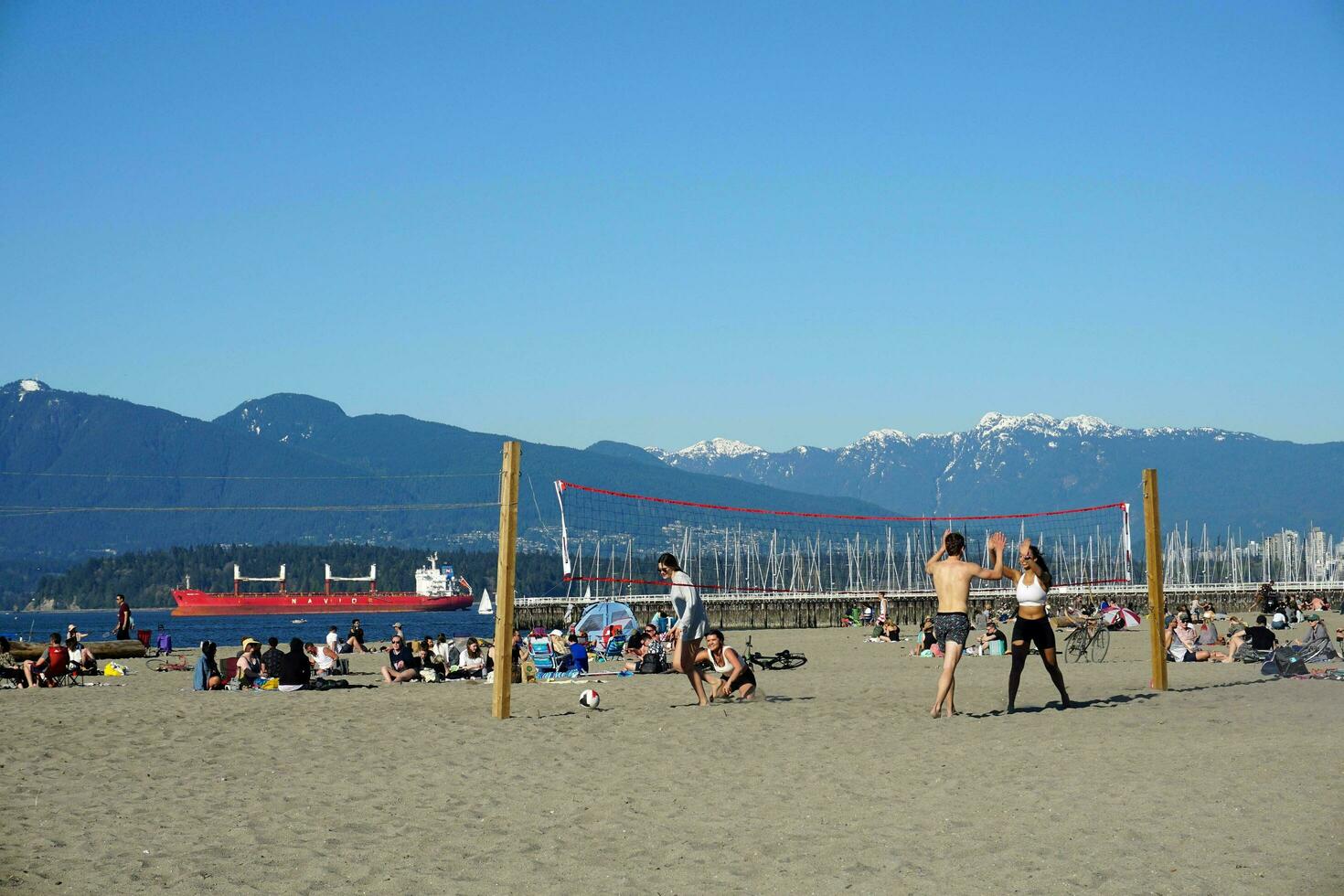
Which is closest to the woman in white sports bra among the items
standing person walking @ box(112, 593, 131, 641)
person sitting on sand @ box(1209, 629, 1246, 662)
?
person sitting on sand @ box(1209, 629, 1246, 662)

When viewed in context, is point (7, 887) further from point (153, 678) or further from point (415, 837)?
point (153, 678)

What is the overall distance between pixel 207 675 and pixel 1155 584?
388 inches

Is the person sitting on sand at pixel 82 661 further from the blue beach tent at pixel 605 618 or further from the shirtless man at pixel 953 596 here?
the blue beach tent at pixel 605 618

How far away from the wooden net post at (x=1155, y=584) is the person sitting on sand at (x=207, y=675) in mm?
9555

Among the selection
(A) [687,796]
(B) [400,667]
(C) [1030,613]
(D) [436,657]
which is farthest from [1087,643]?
(A) [687,796]

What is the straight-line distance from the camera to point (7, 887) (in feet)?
17.2

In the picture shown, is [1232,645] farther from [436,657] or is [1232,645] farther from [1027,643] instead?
[436,657]

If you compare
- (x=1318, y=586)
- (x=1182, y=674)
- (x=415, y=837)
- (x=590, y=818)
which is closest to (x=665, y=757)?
(x=590, y=818)

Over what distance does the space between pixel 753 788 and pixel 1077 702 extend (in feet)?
15.6

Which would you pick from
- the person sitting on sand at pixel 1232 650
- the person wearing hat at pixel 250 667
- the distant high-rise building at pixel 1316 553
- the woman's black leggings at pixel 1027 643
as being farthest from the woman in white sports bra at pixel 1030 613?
the distant high-rise building at pixel 1316 553

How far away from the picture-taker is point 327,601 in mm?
114188

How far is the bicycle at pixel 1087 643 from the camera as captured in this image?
1698 cm

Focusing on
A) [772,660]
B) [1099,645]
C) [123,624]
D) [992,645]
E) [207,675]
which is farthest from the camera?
[123,624]

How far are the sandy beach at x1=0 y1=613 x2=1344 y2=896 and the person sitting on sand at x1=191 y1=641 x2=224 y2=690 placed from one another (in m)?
2.82
